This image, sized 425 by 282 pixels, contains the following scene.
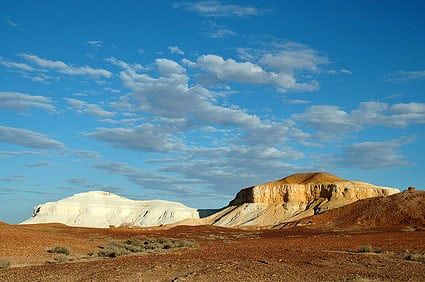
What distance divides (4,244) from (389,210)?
54837 mm

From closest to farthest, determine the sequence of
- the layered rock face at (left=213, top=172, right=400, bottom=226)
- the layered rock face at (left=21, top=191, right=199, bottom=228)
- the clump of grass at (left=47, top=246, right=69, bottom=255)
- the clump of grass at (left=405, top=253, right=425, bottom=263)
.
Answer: the clump of grass at (left=405, top=253, right=425, bottom=263) < the clump of grass at (left=47, top=246, right=69, bottom=255) < the layered rock face at (left=213, top=172, right=400, bottom=226) < the layered rock face at (left=21, top=191, right=199, bottom=228)

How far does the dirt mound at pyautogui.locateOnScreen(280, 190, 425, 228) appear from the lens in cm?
6234

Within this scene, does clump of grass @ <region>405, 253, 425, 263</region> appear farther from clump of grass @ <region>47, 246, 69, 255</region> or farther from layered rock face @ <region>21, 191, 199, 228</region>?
layered rock face @ <region>21, 191, 199, 228</region>

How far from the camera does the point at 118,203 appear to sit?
12106cm

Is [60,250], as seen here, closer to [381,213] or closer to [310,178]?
[381,213]

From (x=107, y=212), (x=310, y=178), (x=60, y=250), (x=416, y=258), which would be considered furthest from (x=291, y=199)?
(x=416, y=258)

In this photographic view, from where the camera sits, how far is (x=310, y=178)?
104 metres

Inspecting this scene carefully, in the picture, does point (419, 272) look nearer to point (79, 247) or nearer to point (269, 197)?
point (79, 247)

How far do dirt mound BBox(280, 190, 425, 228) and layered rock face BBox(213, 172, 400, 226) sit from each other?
1093 centimetres

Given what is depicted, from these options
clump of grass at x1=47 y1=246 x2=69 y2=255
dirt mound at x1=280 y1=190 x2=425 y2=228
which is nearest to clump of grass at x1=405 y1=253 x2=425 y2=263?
clump of grass at x1=47 y1=246 x2=69 y2=255

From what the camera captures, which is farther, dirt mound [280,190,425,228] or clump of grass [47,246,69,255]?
dirt mound [280,190,425,228]

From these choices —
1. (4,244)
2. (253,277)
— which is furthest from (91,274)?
(4,244)

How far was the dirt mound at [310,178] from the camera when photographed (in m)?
102

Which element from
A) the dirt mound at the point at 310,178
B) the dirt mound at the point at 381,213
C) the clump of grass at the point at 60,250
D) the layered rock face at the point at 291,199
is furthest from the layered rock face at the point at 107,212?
the clump of grass at the point at 60,250
